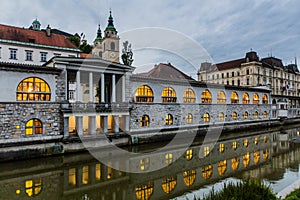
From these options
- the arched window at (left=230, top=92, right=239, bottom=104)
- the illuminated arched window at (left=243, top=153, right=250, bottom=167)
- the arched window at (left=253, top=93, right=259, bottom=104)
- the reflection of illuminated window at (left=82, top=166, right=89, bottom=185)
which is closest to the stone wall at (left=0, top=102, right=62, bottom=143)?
the reflection of illuminated window at (left=82, top=166, right=89, bottom=185)

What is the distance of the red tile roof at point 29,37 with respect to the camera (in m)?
30.0

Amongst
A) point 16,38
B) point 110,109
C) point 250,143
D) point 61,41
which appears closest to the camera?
point 110,109

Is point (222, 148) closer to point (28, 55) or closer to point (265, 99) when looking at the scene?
point (265, 99)

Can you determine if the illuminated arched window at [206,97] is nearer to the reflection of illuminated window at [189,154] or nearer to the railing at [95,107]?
the reflection of illuminated window at [189,154]

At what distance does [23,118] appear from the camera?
17.7m

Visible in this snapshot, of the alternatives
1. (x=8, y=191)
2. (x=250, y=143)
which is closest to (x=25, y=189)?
(x=8, y=191)

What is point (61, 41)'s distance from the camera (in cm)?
3503

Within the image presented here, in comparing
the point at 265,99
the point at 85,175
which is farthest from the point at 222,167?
the point at 265,99

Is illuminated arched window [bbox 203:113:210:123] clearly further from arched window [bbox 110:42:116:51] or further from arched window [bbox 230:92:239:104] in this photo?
arched window [bbox 110:42:116:51]

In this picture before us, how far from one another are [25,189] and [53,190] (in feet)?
5.18

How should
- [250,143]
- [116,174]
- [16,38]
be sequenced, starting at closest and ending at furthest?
[116,174]
[250,143]
[16,38]

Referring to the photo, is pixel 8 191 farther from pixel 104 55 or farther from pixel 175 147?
pixel 104 55

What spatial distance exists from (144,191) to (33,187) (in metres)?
6.30

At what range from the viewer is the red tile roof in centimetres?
3001
